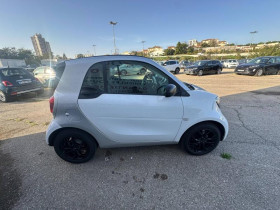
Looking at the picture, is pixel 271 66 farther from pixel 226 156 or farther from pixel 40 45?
pixel 40 45

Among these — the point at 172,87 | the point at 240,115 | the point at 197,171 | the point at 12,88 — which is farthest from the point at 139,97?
the point at 12,88

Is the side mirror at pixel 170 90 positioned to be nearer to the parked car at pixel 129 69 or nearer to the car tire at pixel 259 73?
the parked car at pixel 129 69

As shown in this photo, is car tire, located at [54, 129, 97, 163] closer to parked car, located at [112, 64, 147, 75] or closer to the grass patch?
parked car, located at [112, 64, 147, 75]

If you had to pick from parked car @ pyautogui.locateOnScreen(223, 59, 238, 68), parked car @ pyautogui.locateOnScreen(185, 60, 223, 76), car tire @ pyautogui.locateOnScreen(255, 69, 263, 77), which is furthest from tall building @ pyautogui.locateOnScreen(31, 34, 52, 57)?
car tire @ pyautogui.locateOnScreen(255, 69, 263, 77)

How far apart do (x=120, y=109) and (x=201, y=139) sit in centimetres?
152

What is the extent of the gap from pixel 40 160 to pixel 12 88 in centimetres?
522

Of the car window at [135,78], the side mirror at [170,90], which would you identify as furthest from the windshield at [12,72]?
the side mirror at [170,90]

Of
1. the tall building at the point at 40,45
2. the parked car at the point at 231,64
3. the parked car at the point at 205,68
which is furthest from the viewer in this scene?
the tall building at the point at 40,45

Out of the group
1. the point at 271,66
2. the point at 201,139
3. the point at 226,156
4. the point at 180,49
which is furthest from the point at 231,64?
the point at 180,49

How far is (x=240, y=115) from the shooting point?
13.4 ft

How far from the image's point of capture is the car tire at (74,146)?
2.19 metres

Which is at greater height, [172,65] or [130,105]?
[172,65]

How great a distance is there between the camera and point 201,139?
2396 mm

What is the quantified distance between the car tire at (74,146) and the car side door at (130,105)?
0.33m
